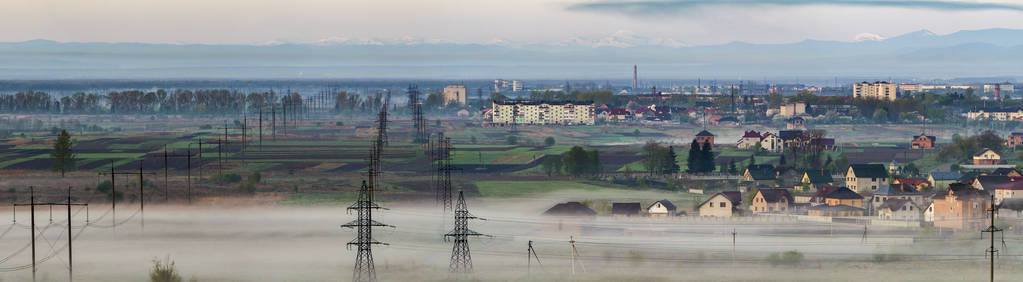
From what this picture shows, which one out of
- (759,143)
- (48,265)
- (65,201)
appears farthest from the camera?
(759,143)

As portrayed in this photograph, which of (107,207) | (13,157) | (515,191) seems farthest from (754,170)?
(13,157)

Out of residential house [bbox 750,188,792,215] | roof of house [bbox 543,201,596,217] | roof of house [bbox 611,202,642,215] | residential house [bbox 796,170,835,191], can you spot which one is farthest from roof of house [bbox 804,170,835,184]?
roof of house [bbox 543,201,596,217]

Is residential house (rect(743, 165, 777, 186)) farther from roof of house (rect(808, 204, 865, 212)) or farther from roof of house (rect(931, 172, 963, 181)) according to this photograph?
roof of house (rect(808, 204, 865, 212))

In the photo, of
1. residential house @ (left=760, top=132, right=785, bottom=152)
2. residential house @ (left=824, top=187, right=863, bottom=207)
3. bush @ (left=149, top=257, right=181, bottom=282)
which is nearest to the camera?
bush @ (left=149, top=257, right=181, bottom=282)

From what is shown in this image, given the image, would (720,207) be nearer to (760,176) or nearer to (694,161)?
(760,176)

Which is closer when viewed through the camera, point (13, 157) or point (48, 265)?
point (48, 265)

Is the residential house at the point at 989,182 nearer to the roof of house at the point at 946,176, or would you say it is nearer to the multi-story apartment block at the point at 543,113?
the roof of house at the point at 946,176

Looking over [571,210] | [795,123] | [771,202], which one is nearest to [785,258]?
[571,210]

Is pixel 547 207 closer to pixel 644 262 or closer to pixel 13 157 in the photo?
pixel 644 262
